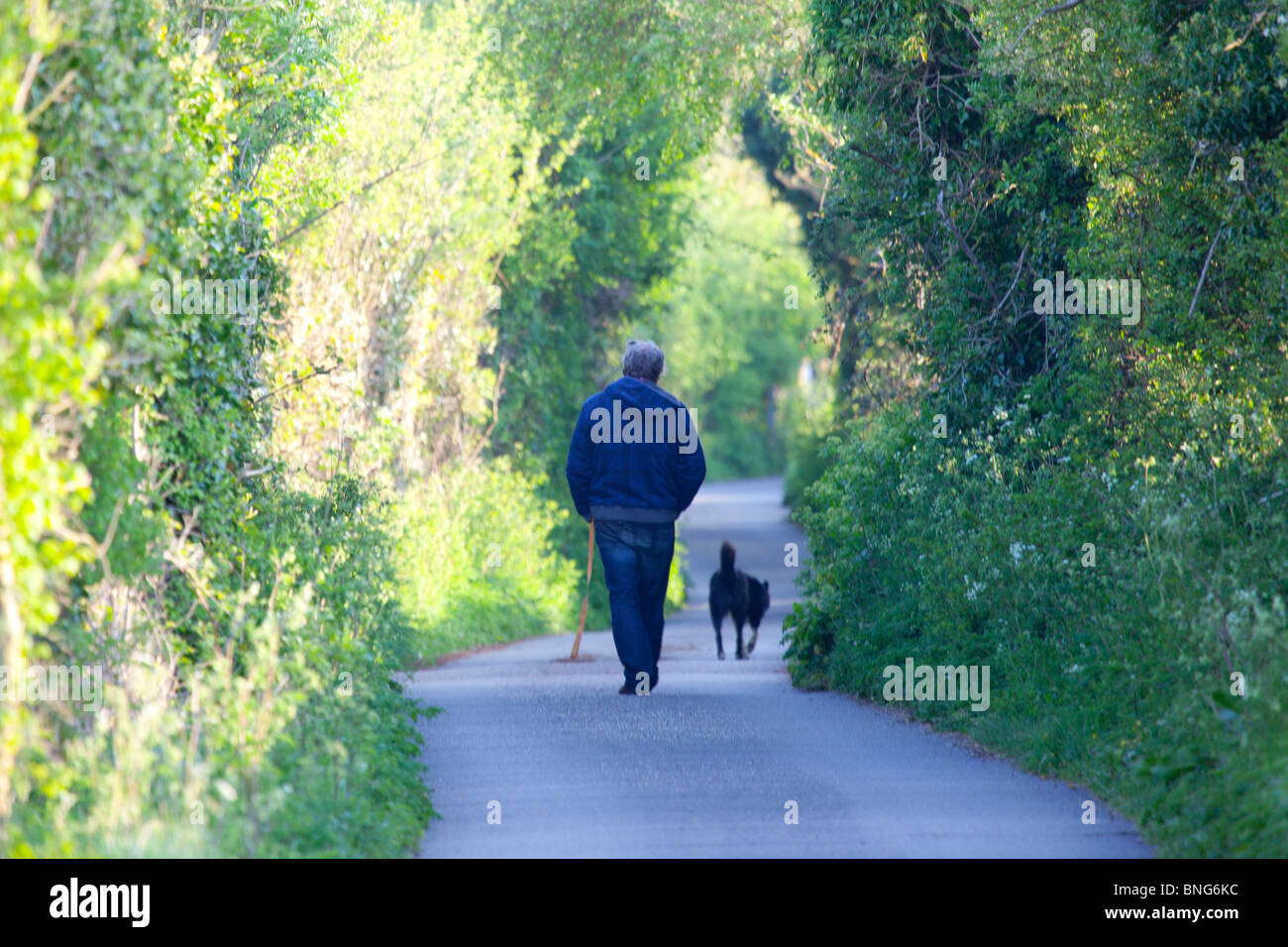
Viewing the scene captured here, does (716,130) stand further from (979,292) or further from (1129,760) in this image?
(1129,760)

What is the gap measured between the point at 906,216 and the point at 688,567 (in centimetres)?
2604

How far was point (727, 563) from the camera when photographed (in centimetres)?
1847

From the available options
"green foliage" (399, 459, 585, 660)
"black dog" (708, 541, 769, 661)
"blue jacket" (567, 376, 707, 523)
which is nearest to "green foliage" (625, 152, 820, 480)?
"green foliage" (399, 459, 585, 660)

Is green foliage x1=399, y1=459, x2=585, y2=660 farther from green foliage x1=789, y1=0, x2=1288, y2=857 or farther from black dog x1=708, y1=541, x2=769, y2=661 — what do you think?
green foliage x1=789, y1=0, x2=1288, y2=857

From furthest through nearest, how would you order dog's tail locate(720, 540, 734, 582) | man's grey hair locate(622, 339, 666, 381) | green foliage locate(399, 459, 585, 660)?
green foliage locate(399, 459, 585, 660) < dog's tail locate(720, 540, 734, 582) < man's grey hair locate(622, 339, 666, 381)

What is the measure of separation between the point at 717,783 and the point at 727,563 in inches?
384

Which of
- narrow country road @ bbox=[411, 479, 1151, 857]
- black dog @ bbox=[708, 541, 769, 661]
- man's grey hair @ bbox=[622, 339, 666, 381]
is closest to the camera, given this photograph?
narrow country road @ bbox=[411, 479, 1151, 857]

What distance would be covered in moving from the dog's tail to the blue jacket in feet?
20.4

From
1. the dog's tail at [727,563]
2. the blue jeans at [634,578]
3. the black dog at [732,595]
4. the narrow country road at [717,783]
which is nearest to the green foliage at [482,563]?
the black dog at [732,595]

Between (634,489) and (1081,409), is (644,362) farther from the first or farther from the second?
(1081,409)

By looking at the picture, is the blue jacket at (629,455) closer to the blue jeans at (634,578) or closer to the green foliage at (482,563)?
the blue jeans at (634,578)

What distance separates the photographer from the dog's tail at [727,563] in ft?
60.2

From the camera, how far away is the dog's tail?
18.3m

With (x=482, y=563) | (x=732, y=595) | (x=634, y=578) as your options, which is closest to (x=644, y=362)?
(x=634, y=578)
